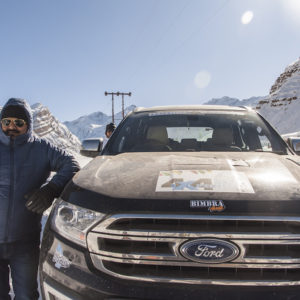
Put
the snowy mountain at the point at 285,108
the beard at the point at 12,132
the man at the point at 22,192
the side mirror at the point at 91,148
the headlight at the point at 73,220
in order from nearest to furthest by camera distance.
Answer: the headlight at the point at 73,220 < the man at the point at 22,192 < the beard at the point at 12,132 < the side mirror at the point at 91,148 < the snowy mountain at the point at 285,108

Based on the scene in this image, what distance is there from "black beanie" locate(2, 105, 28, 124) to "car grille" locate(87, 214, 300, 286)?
1.38 metres

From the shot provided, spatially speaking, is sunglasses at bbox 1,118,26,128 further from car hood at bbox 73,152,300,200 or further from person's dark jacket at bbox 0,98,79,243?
car hood at bbox 73,152,300,200

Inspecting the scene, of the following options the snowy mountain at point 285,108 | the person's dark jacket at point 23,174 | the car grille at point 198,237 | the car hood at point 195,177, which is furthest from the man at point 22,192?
the snowy mountain at point 285,108

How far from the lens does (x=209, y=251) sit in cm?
159

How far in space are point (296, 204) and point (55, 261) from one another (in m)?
1.37

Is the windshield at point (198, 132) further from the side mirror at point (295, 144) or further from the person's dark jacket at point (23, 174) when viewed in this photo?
the person's dark jacket at point (23, 174)

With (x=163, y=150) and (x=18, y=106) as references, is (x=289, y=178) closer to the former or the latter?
(x=163, y=150)

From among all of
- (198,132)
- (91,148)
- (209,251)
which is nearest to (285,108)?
(198,132)

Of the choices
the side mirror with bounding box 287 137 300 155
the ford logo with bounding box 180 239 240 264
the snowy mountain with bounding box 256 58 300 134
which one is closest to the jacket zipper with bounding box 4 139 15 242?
the ford logo with bounding box 180 239 240 264

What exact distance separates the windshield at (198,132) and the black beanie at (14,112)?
0.80m

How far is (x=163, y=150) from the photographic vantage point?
2.92 m

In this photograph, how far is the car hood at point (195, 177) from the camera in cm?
173

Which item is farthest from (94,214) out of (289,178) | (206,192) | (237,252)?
(289,178)

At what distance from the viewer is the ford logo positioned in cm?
158
